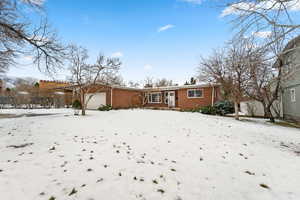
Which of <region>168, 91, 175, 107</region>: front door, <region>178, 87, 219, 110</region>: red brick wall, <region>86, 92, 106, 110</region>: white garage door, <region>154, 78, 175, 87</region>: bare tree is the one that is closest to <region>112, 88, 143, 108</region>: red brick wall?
<region>86, 92, 106, 110</region>: white garage door

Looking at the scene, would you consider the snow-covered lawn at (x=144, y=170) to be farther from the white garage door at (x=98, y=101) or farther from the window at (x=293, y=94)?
the white garage door at (x=98, y=101)

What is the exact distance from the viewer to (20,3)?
18.3ft

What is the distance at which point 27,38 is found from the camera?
5906mm

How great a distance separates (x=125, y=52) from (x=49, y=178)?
16.8 m

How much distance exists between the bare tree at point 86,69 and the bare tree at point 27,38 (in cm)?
556

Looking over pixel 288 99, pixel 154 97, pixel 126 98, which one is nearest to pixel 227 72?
pixel 288 99

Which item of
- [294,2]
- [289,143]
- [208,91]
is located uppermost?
[294,2]

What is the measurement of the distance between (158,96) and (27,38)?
16959 mm

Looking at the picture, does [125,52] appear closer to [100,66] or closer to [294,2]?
[100,66]

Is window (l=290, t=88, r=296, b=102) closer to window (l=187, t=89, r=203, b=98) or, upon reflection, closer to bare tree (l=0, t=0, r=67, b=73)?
window (l=187, t=89, r=203, b=98)

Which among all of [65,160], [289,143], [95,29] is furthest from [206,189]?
[95,29]

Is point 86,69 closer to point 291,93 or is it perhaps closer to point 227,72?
point 227,72

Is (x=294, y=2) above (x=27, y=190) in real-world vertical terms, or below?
above

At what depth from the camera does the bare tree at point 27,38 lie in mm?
5434
